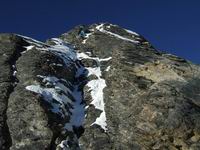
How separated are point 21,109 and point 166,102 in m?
18.6

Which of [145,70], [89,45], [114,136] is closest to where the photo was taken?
[114,136]

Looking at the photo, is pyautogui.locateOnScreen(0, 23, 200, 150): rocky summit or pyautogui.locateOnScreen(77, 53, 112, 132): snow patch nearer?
pyautogui.locateOnScreen(0, 23, 200, 150): rocky summit

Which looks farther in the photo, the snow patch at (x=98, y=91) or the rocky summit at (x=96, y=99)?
the snow patch at (x=98, y=91)

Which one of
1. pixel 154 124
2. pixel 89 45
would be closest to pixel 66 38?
pixel 89 45

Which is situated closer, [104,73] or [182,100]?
[182,100]

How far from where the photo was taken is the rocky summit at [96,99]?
52438 mm

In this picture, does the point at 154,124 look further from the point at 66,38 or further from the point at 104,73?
the point at 66,38

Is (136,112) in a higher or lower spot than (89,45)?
lower

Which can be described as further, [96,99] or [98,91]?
[98,91]

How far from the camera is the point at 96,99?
206 ft

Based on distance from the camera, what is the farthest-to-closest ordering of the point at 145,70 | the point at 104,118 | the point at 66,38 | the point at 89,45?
the point at 66,38, the point at 89,45, the point at 145,70, the point at 104,118

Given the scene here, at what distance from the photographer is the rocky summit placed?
5244cm

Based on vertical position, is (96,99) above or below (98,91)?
below

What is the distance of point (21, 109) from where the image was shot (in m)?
56.3
